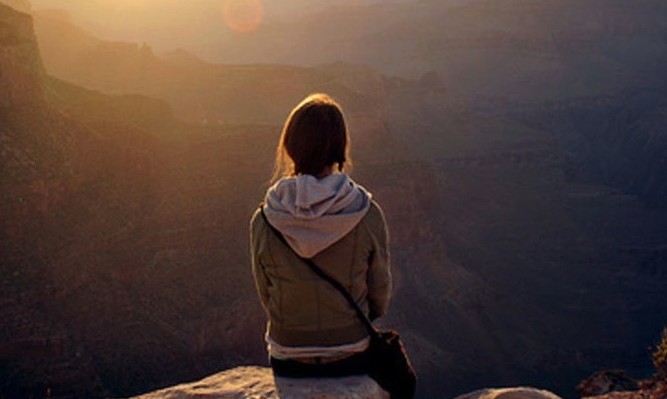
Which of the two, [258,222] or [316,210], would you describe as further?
[258,222]

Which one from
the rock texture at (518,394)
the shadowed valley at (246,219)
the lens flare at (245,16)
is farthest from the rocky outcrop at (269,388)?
the lens flare at (245,16)

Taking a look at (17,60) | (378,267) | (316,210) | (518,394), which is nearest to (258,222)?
(316,210)

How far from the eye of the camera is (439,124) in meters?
53.1

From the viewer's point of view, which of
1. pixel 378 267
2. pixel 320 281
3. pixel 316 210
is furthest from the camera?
pixel 378 267

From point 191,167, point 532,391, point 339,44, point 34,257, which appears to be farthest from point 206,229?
point 339,44

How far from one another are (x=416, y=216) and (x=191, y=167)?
1118 cm

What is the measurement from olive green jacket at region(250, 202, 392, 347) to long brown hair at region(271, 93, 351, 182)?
0.46 meters

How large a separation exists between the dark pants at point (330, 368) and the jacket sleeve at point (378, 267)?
1.38 ft

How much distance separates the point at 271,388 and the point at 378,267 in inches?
46.5

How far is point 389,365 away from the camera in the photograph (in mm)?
5688

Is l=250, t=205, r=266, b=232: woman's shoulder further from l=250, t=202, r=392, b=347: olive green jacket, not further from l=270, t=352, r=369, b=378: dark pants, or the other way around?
l=270, t=352, r=369, b=378: dark pants

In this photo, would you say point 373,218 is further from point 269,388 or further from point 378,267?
point 269,388

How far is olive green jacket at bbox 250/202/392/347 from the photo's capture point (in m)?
5.51

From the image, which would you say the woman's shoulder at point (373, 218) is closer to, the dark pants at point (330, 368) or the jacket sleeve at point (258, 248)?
the jacket sleeve at point (258, 248)
